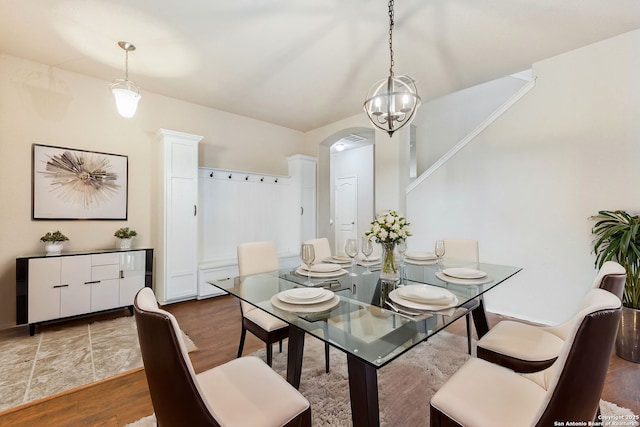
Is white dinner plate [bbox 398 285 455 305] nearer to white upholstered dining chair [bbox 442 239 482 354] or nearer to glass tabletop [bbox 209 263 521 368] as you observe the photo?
glass tabletop [bbox 209 263 521 368]

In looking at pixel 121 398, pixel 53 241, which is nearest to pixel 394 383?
pixel 121 398

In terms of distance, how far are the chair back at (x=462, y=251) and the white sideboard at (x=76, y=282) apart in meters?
3.38

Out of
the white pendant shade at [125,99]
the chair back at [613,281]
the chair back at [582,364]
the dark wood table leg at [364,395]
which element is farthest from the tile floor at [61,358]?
the chair back at [613,281]

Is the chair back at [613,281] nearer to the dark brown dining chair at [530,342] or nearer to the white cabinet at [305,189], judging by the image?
the dark brown dining chair at [530,342]

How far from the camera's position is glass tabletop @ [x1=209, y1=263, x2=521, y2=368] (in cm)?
106

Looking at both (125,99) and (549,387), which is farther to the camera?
(125,99)

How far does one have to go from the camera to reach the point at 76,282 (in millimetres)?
2820

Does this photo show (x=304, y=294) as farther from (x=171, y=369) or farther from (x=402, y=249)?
(x=402, y=249)

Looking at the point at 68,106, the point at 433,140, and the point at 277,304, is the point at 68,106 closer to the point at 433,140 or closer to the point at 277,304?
the point at 277,304

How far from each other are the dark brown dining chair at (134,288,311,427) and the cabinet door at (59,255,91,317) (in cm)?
256

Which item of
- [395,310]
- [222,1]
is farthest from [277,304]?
[222,1]

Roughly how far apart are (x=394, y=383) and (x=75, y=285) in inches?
127

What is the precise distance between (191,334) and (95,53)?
2.98 m

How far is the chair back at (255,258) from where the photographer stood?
2.14 metres
